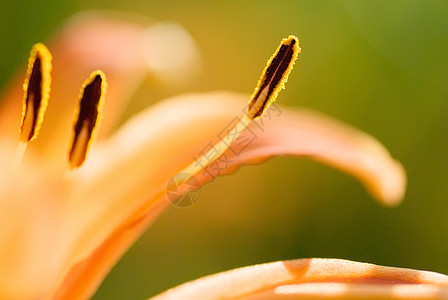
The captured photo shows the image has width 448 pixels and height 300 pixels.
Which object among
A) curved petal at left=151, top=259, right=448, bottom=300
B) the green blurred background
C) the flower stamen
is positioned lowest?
curved petal at left=151, top=259, right=448, bottom=300

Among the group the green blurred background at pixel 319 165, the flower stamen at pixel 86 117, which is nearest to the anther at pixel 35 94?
the flower stamen at pixel 86 117

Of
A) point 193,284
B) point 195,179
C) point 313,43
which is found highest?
point 313,43

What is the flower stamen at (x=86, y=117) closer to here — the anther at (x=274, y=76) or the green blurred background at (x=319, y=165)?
the anther at (x=274, y=76)

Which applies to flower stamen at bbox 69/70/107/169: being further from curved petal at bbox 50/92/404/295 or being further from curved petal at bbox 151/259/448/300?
curved petal at bbox 151/259/448/300

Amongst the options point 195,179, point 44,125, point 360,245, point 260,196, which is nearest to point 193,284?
point 195,179

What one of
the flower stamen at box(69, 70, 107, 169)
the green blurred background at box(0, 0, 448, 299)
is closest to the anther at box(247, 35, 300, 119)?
the flower stamen at box(69, 70, 107, 169)

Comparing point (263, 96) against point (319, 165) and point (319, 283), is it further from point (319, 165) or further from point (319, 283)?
point (319, 165)

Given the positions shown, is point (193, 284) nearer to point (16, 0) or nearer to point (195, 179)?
point (195, 179)
